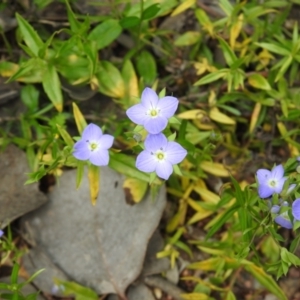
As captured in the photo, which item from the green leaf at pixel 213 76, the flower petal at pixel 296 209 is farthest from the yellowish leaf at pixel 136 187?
the flower petal at pixel 296 209

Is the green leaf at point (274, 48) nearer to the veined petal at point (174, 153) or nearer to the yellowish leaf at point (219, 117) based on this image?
the yellowish leaf at point (219, 117)

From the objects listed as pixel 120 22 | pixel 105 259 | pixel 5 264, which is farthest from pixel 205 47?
pixel 5 264

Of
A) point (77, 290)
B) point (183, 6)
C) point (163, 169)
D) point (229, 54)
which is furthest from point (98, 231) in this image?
point (183, 6)

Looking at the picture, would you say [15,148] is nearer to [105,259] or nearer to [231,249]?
[105,259]

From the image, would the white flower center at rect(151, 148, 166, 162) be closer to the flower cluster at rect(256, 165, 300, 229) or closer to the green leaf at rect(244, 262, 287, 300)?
the flower cluster at rect(256, 165, 300, 229)

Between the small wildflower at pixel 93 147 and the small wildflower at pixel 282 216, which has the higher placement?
the small wildflower at pixel 93 147

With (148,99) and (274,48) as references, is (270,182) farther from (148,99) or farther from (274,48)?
(274,48)

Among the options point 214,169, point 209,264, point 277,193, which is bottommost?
point 209,264
